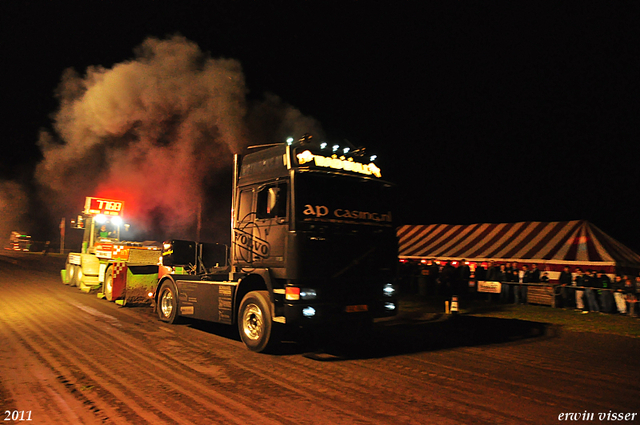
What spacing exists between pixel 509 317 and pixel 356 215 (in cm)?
710

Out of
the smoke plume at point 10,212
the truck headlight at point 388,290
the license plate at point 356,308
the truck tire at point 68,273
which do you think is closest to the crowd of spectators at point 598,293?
the truck headlight at point 388,290

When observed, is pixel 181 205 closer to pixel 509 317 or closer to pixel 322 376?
pixel 509 317

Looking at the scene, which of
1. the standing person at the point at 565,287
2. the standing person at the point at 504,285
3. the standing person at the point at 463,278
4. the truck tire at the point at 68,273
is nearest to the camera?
the standing person at the point at 565,287

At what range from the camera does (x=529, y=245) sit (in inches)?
683

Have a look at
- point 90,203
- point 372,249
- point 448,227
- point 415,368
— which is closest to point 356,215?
point 372,249

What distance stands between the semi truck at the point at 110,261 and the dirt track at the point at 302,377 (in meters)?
3.07

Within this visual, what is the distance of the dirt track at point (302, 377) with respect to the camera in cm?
438

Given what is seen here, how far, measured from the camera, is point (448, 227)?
22156 mm

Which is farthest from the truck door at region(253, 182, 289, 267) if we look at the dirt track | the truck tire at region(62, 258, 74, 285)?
the truck tire at region(62, 258, 74, 285)

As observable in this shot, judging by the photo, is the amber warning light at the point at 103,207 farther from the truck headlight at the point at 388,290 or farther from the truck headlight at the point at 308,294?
the truck headlight at the point at 388,290

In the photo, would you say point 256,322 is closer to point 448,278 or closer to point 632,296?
point 448,278

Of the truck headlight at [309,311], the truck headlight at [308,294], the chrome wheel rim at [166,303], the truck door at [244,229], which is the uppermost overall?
the truck door at [244,229]

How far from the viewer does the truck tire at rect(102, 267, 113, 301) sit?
43.8 ft

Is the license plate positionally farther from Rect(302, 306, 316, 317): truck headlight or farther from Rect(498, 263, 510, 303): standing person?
Rect(498, 263, 510, 303): standing person
